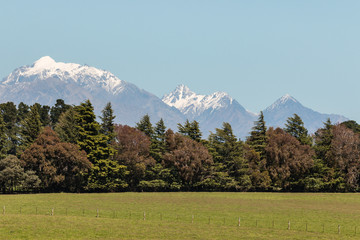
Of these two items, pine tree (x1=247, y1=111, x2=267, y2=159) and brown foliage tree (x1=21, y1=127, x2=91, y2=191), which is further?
pine tree (x1=247, y1=111, x2=267, y2=159)

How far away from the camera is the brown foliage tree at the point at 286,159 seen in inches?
4215

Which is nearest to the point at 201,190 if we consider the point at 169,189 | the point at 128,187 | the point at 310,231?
the point at 169,189

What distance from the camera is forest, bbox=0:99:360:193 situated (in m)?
98.5

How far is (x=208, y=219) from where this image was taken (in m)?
56.1

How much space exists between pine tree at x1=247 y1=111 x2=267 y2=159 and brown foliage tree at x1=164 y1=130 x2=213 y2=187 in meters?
14.9

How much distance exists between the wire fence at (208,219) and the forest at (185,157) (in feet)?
106

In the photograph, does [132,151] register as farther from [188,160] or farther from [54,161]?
[54,161]

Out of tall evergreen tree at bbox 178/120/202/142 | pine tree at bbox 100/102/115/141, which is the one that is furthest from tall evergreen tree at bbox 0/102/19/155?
tall evergreen tree at bbox 178/120/202/142

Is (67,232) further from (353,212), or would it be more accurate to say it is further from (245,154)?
(245,154)

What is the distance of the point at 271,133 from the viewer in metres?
118

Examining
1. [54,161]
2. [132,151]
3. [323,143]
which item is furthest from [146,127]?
[323,143]

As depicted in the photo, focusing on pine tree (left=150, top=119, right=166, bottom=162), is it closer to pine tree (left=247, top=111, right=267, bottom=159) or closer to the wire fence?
pine tree (left=247, top=111, right=267, bottom=159)

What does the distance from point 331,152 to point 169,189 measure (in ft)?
137

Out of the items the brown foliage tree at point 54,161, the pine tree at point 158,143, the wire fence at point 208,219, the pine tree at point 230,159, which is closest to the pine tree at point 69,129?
the brown foliage tree at point 54,161
